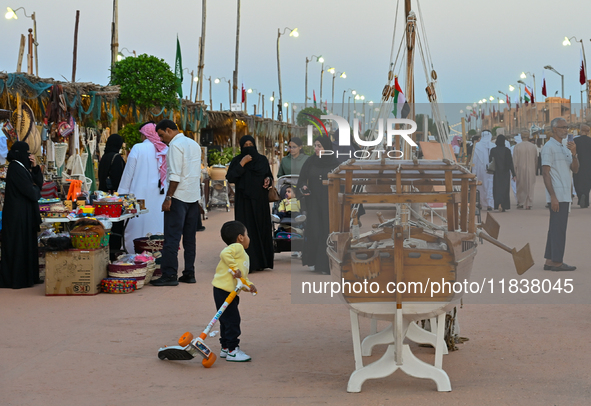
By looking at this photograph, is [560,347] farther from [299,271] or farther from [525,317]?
[299,271]

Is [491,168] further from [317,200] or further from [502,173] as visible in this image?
[317,200]

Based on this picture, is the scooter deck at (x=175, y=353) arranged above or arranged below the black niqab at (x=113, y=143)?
below

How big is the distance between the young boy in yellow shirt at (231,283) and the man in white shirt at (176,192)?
8.86ft

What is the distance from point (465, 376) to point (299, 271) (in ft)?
13.9

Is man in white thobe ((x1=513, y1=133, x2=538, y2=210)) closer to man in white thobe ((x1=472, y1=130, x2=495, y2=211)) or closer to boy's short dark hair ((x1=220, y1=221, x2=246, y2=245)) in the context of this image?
man in white thobe ((x1=472, y1=130, x2=495, y2=211))

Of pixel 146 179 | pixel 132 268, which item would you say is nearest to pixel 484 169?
pixel 146 179

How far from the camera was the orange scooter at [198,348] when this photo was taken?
4.34 metres

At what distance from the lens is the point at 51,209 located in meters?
7.26

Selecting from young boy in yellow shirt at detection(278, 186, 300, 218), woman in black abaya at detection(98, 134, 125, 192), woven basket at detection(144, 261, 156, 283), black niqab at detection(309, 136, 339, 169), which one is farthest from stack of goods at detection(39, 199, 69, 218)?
young boy in yellow shirt at detection(278, 186, 300, 218)

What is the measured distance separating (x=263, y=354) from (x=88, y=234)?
286cm

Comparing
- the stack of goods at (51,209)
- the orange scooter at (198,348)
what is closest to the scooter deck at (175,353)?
the orange scooter at (198,348)

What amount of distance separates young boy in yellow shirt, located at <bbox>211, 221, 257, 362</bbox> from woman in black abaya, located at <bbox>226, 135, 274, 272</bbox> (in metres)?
3.52

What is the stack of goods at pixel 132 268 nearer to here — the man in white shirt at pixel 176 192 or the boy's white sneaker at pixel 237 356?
the man in white shirt at pixel 176 192

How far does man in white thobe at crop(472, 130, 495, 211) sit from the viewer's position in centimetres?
1630
